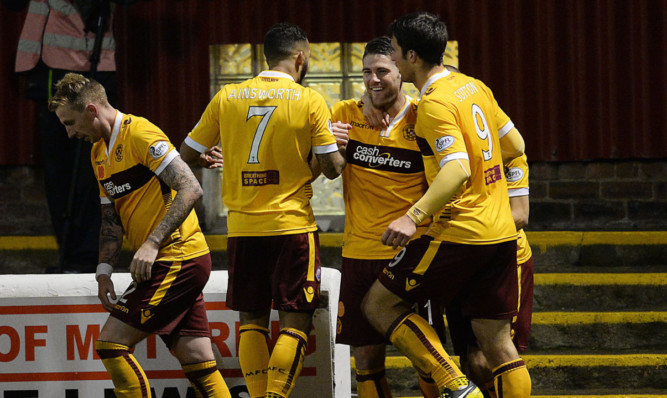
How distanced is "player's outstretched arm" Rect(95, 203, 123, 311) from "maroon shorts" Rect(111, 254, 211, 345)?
0.27m

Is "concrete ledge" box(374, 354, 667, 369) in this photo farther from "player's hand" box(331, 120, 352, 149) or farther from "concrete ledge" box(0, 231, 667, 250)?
"player's hand" box(331, 120, 352, 149)

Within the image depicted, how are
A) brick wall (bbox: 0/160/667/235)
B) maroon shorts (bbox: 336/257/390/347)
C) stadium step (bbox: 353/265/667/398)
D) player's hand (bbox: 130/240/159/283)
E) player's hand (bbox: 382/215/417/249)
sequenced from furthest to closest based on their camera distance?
brick wall (bbox: 0/160/667/235) < stadium step (bbox: 353/265/667/398) < maroon shorts (bbox: 336/257/390/347) < player's hand (bbox: 130/240/159/283) < player's hand (bbox: 382/215/417/249)

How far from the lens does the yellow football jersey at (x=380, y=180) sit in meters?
5.67

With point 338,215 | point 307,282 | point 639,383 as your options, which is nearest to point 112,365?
point 307,282

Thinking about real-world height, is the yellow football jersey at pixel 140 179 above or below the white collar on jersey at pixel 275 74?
below

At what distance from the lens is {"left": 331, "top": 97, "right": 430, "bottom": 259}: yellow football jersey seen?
5668mm

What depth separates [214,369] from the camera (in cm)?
569

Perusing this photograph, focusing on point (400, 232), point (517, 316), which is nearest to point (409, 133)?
point (400, 232)

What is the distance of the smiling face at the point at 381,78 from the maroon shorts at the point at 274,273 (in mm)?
870

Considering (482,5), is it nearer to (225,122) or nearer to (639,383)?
(639,383)

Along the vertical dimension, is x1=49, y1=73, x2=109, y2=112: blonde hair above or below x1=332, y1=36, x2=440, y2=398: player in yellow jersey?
above

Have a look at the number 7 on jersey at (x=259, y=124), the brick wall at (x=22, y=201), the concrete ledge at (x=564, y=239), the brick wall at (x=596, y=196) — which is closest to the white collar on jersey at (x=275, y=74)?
the number 7 on jersey at (x=259, y=124)

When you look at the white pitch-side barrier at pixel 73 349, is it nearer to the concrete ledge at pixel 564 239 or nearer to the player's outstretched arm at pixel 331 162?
the player's outstretched arm at pixel 331 162

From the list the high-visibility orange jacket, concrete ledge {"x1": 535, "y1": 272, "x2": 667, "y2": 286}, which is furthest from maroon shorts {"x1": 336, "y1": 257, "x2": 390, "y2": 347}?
the high-visibility orange jacket
